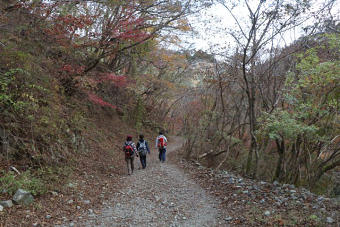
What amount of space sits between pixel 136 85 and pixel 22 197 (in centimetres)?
1468

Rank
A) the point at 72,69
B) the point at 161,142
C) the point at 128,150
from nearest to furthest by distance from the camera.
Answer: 1. the point at 128,150
2. the point at 72,69
3. the point at 161,142

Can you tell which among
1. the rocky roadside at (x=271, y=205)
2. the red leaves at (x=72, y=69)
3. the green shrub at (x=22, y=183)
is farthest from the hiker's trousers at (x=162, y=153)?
the green shrub at (x=22, y=183)

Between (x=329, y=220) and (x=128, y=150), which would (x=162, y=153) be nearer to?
(x=128, y=150)

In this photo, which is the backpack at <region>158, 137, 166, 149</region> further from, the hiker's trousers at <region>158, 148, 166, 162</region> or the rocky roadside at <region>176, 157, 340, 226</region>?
the rocky roadside at <region>176, 157, 340, 226</region>

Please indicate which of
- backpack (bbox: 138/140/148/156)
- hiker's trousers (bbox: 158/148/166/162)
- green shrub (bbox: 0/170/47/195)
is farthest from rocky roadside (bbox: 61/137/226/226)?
hiker's trousers (bbox: 158/148/166/162)

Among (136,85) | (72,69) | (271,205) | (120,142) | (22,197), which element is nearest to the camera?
(22,197)

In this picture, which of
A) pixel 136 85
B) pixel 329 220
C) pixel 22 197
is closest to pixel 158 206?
pixel 22 197

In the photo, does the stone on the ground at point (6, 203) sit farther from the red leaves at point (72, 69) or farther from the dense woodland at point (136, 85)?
the red leaves at point (72, 69)

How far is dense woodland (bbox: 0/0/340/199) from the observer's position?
660 centimetres

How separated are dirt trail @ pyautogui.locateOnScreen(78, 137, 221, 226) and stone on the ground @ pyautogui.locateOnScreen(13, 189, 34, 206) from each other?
4.49ft

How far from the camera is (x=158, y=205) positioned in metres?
6.35

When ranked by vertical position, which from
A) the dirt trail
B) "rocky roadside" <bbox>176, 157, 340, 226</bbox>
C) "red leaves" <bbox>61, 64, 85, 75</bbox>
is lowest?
the dirt trail

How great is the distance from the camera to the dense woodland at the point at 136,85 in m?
6.60

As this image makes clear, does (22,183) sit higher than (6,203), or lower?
higher
